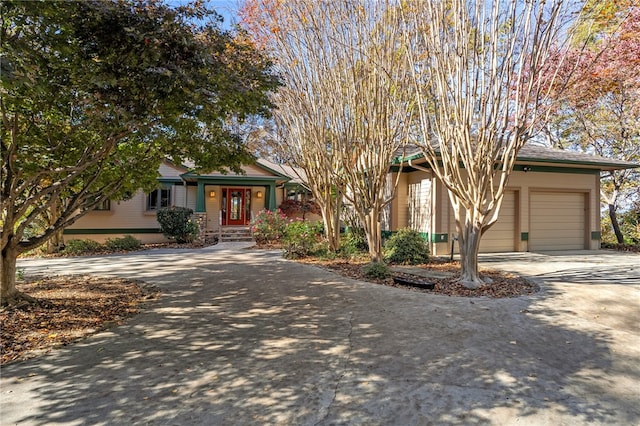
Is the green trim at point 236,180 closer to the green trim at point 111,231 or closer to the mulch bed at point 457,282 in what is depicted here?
the green trim at point 111,231

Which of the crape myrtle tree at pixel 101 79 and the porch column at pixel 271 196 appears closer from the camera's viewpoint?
the crape myrtle tree at pixel 101 79

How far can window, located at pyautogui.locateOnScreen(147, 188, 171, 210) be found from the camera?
16.8 metres

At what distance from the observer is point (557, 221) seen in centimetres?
1265

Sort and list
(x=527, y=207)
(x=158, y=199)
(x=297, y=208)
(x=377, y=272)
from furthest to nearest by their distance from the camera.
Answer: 1. (x=297, y=208)
2. (x=158, y=199)
3. (x=527, y=207)
4. (x=377, y=272)

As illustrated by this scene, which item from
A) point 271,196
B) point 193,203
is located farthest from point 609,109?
point 193,203

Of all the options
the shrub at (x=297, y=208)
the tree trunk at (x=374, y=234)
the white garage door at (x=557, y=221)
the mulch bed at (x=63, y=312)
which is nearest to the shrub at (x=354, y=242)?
the tree trunk at (x=374, y=234)

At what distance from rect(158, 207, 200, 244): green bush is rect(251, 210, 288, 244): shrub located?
8.99ft

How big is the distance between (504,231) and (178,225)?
12876 millimetres

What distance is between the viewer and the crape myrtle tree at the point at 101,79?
3889mm

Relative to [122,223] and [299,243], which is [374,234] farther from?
[122,223]

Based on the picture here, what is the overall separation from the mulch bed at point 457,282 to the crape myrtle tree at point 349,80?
3.61 ft

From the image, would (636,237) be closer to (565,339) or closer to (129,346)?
(565,339)

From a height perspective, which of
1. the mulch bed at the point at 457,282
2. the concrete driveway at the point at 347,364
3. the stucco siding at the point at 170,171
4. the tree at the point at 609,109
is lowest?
the concrete driveway at the point at 347,364

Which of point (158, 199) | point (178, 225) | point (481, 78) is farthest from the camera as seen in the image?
point (158, 199)
